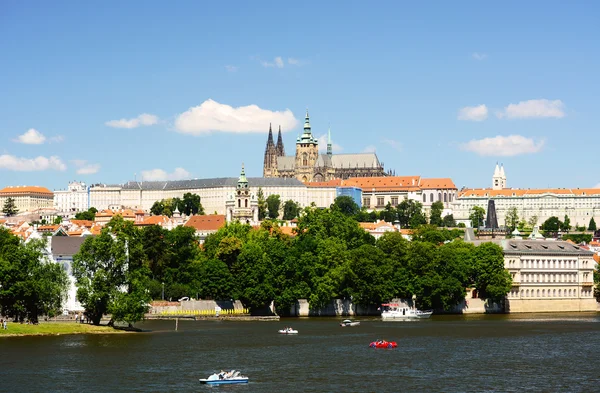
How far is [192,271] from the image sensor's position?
114 meters

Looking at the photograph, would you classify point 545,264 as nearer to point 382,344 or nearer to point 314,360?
point 382,344

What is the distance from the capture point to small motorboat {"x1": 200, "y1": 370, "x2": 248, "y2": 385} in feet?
180

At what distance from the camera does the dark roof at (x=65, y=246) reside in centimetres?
9769

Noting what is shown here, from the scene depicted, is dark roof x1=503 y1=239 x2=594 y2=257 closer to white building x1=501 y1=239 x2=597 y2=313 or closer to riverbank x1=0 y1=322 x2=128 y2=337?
white building x1=501 y1=239 x2=597 y2=313

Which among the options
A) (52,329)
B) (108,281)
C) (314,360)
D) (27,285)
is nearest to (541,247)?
(108,281)

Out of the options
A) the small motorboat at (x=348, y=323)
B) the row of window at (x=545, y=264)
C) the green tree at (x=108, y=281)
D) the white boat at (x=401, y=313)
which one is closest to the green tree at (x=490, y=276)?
the row of window at (x=545, y=264)

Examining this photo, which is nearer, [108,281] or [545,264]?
[108,281]

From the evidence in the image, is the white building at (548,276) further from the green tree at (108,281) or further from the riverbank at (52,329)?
the riverbank at (52,329)

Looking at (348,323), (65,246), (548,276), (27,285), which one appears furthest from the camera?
(548,276)

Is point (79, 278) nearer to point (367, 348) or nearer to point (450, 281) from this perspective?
point (367, 348)

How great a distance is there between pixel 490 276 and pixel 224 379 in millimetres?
63595

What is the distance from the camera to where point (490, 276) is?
114500 mm

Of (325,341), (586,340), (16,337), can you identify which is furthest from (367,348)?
(16,337)

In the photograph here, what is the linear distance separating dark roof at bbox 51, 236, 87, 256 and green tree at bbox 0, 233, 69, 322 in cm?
1573
